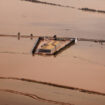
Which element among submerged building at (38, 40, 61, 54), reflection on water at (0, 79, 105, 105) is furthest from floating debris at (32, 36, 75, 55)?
reflection on water at (0, 79, 105, 105)

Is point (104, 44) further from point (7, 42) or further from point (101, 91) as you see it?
point (7, 42)

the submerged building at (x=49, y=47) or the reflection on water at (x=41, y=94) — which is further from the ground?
the submerged building at (x=49, y=47)

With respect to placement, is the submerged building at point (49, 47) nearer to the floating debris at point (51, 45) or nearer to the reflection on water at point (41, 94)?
the floating debris at point (51, 45)

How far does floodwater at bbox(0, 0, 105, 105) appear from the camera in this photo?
3.96 ft

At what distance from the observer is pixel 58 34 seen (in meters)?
1.25

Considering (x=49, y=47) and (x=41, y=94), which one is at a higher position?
(x=49, y=47)

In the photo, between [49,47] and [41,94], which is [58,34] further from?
[41,94]

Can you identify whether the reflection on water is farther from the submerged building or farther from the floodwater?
the submerged building

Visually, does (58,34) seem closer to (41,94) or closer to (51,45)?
(51,45)

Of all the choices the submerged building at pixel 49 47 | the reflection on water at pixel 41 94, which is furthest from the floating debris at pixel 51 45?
Answer: the reflection on water at pixel 41 94

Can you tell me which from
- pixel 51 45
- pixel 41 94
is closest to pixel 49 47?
pixel 51 45

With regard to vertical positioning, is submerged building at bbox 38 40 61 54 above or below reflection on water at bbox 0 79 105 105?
above

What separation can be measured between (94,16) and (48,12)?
26 centimetres

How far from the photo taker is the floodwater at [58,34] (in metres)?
1.21
